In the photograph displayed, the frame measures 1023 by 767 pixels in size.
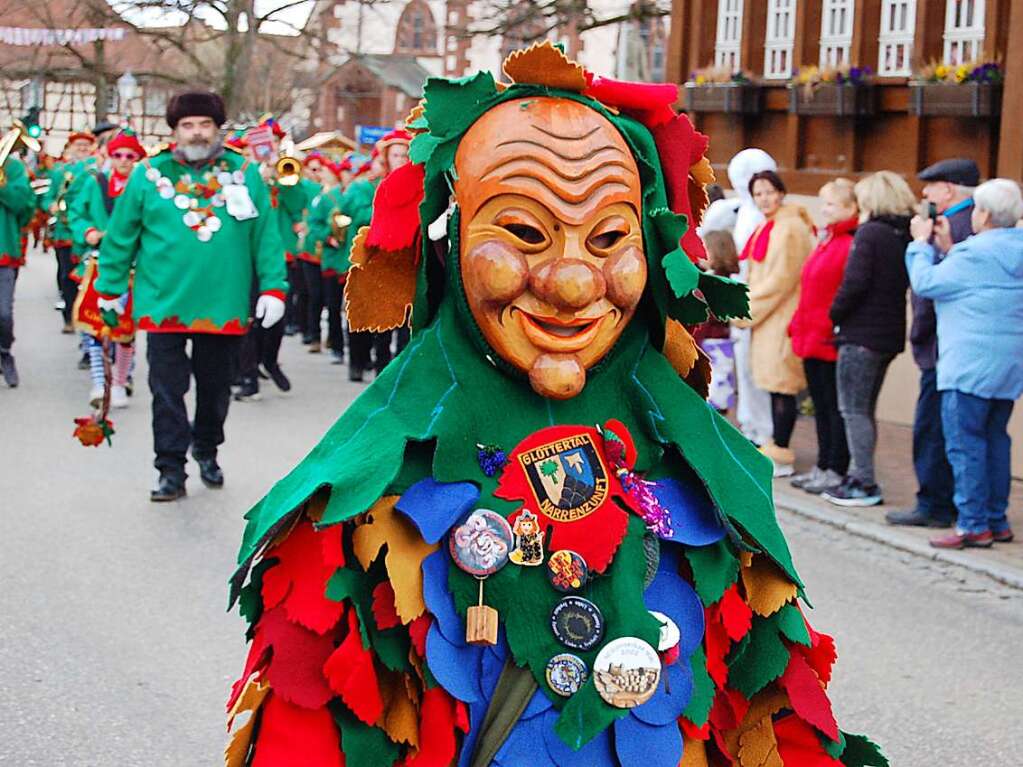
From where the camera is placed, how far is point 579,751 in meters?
3.01

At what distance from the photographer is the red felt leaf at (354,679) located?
9.66 ft

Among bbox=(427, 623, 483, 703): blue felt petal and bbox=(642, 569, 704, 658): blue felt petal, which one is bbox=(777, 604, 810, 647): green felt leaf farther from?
bbox=(427, 623, 483, 703): blue felt petal

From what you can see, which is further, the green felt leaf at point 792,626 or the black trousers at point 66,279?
the black trousers at point 66,279

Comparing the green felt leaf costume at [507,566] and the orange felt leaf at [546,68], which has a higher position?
the orange felt leaf at [546,68]

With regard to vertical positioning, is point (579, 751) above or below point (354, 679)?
below

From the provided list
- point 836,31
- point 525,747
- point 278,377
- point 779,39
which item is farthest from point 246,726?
point 779,39

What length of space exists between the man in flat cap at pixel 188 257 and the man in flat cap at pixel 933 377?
3214 millimetres

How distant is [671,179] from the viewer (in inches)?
132

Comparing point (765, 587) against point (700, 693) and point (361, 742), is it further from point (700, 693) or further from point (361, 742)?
point (361, 742)

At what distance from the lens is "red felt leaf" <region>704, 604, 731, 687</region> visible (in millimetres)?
3176

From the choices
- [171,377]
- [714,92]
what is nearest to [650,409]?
[171,377]

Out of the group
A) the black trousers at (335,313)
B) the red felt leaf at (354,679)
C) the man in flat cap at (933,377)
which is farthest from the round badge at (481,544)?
the black trousers at (335,313)

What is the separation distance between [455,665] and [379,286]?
2.67 feet

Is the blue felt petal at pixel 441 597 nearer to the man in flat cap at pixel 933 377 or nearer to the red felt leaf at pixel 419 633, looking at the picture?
the red felt leaf at pixel 419 633
